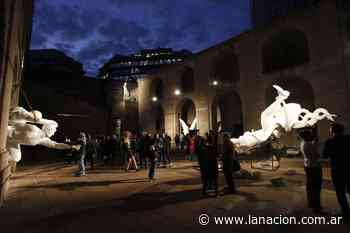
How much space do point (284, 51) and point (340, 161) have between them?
21212 millimetres

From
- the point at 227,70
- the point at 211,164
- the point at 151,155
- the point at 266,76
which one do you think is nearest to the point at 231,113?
the point at 227,70

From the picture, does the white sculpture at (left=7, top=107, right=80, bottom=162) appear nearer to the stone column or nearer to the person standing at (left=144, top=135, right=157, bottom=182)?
the person standing at (left=144, top=135, right=157, bottom=182)

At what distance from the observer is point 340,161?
3.65 metres

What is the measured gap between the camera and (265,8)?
3080cm

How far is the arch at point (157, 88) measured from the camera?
29.6m

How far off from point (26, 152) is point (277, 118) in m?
16.2

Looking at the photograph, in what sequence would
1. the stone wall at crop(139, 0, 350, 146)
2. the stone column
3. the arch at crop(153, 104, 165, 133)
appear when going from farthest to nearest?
1. the arch at crop(153, 104, 165, 133)
2. the stone column
3. the stone wall at crop(139, 0, 350, 146)

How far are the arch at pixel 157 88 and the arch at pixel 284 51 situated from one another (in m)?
13.6

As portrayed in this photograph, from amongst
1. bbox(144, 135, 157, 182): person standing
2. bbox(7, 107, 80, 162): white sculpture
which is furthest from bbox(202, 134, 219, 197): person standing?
bbox(7, 107, 80, 162): white sculpture

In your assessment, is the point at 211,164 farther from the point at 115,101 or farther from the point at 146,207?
the point at 115,101

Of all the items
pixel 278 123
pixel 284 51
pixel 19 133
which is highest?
pixel 284 51

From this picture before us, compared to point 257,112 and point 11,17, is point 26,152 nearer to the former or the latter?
point 11,17

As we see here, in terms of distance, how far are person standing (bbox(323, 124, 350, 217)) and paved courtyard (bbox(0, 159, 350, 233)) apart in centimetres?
40

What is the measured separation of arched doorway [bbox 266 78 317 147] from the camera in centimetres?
1942
